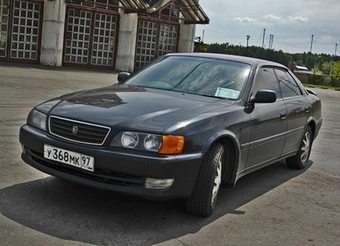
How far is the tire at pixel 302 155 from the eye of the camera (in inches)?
283

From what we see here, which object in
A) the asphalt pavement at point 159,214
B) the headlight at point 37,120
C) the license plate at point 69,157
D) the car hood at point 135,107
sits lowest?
the asphalt pavement at point 159,214

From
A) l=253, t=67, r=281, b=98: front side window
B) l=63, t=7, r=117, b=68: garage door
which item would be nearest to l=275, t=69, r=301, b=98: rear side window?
l=253, t=67, r=281, b=98: front side window

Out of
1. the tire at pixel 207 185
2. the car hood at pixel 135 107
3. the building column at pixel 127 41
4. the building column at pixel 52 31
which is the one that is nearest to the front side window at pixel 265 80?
the car hood at pixel 135 107

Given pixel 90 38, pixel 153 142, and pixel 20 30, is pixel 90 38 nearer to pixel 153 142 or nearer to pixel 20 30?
pixel 20 30

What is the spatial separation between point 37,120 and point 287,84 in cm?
364

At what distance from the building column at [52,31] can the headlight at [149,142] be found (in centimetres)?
2039

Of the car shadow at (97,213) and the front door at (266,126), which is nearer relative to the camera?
the car shadow at (97,213)

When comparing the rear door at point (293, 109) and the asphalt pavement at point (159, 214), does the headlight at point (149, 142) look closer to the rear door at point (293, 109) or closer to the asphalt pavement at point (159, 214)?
the asphalt pavement at point (159, 214)

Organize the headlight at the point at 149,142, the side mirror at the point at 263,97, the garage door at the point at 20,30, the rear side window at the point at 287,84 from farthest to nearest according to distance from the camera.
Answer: the garage door at the point at 20,30
the rear side window at the point at 287,84
the side mirror at the point at 263,97
the headlight at the point at 149,142

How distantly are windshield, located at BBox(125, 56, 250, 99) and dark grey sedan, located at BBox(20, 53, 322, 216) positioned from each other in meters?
0.01

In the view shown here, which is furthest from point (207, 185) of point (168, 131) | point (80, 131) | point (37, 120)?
point (37, 120)

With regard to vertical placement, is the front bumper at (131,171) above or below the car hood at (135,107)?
below

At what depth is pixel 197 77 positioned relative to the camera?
18.8 ft

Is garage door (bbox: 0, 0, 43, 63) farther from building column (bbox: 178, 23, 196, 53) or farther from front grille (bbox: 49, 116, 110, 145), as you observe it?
front grille (bbox: 49, 116, 110, 145)
